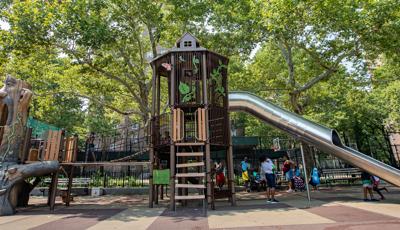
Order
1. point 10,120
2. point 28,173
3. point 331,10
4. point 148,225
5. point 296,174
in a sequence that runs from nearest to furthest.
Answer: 1. point 148,225
2. point 28,173
3. point 10,120
4. point 331,10
5. point 296,174

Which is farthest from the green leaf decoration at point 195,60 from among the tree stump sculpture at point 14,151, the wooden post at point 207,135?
the tree stump sculpture at point 14,151

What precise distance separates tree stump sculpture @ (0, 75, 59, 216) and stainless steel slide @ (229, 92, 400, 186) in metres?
8.02

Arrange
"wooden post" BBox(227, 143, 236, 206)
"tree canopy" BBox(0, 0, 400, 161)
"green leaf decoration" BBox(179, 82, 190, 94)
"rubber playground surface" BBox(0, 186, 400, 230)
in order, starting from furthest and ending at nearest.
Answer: "tree canopy" BBox(0, 0, 400, 161)
"green leaf decoration" BBox(179, 82, 190, 94)
"wooden post" BBox(227, 143, 236, 206)
"rubber playground surface" BBox(0, 186, 400, 230)

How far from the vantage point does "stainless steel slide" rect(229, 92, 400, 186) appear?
822cm

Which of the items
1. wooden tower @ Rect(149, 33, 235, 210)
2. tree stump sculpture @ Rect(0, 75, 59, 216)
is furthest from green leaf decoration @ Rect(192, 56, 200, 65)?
tree stump sculpture @ Rect(0, 75, 59, 216)

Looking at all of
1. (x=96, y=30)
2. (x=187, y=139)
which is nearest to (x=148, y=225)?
(x=187, y=139)

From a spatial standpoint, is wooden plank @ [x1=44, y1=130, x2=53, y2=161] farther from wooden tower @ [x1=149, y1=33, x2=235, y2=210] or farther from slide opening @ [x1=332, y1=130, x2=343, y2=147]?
slide opening @ [x1=332, y1=130, x2=343, y2=147]

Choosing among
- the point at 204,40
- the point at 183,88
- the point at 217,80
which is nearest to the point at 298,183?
the point at 217,80

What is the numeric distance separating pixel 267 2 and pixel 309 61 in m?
5.08

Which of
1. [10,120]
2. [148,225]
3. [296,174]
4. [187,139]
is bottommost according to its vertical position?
[148,225]

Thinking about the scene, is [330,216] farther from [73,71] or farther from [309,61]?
[73,71]

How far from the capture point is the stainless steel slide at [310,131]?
27.0 ft

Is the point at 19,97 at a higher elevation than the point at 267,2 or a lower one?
lower

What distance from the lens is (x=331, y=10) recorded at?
11680mm
